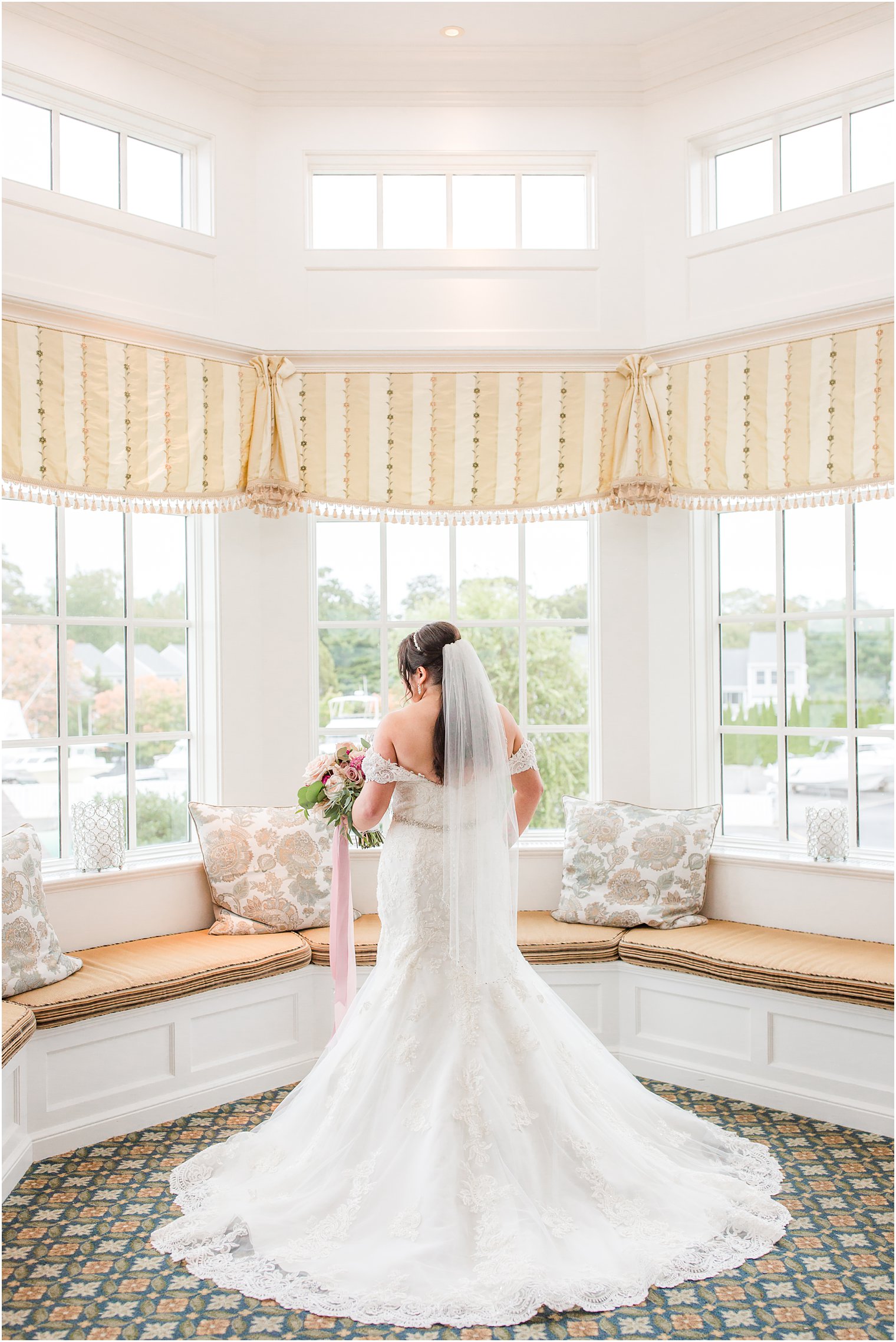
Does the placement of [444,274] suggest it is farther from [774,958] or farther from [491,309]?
[774,958]

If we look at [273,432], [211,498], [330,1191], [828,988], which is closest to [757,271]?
[273,432]

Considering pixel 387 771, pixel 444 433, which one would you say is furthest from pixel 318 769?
pixel 444 433

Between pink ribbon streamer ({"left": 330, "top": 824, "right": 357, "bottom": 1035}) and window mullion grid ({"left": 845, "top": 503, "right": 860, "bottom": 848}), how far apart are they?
2.23m

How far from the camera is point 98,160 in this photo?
13.5ft

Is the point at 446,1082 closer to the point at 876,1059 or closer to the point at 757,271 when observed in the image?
the point at 876,1059

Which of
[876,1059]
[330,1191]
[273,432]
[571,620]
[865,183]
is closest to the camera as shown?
[330,1191]

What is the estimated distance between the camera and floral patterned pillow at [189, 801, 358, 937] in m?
4.07

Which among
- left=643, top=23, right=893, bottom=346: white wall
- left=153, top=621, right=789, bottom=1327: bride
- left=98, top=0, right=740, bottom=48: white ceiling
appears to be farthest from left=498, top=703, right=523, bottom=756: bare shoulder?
left=98, top=0, right=740, bottom=48: white ceiling

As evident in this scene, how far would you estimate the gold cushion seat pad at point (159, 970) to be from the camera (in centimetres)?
325

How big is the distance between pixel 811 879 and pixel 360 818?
2.09m

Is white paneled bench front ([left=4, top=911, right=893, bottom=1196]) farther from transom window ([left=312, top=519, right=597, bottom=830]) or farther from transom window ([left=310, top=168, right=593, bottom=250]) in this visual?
transom window ([left=310, top=168, right=593, bottom=250])

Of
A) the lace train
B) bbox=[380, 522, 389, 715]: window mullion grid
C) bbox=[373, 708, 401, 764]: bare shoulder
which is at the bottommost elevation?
the lace train

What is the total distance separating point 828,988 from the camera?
11.1ft

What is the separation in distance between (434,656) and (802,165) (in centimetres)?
295
